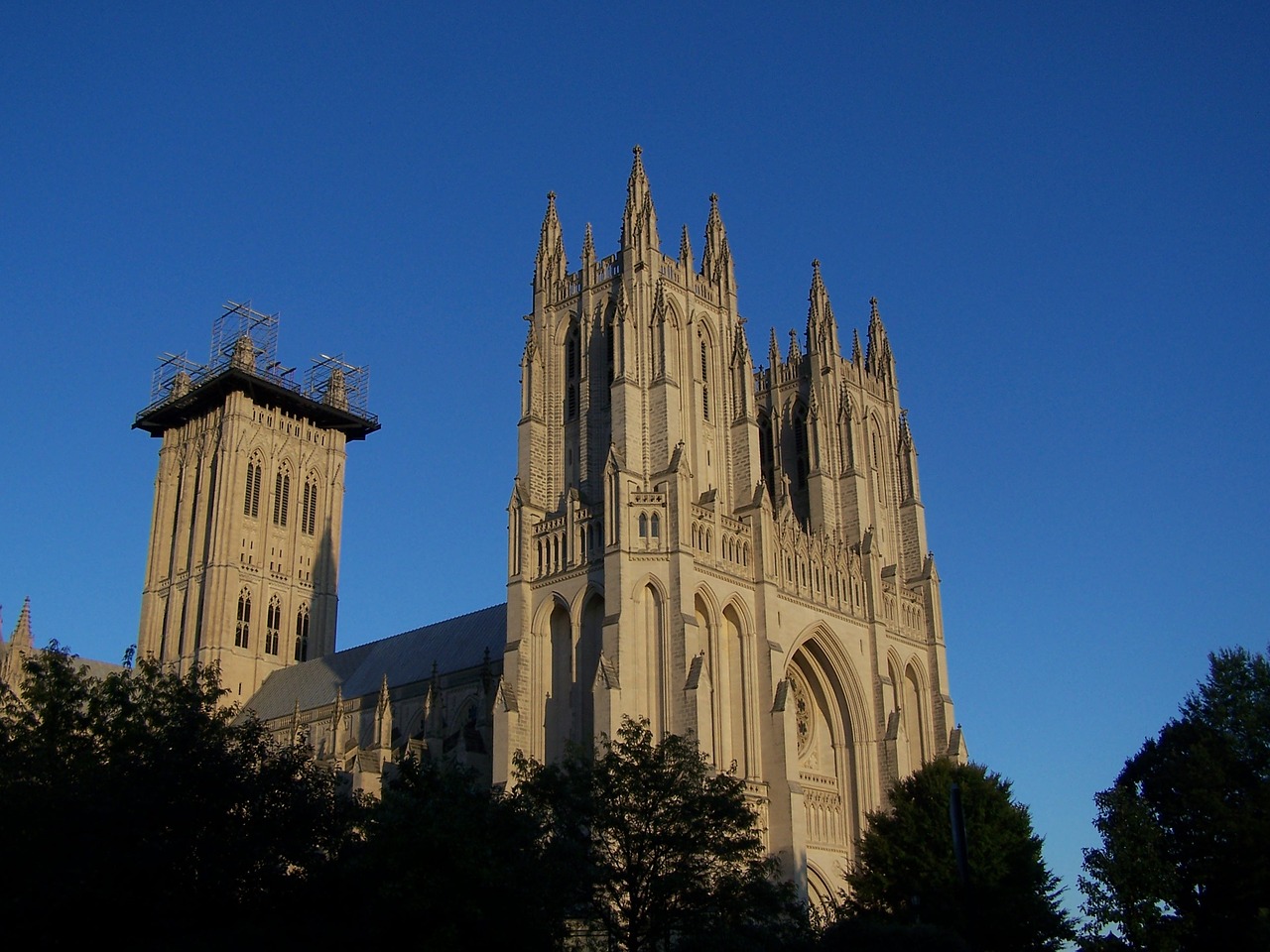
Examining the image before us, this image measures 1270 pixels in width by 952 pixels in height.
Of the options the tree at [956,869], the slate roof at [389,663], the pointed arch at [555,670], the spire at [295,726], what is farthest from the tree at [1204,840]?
the spire at [295,726]

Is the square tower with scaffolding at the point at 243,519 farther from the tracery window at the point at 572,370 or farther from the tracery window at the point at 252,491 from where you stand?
the tracery window at the point at 572,370

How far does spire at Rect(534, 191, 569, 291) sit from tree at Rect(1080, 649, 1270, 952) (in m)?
27.9

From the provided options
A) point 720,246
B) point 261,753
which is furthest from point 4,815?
point 720,246

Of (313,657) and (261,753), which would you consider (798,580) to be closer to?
(261,753)

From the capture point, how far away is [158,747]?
1220 inches

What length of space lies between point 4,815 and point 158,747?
11.0 ft

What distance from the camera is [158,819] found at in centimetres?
2972

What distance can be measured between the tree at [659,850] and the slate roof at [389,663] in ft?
76.2

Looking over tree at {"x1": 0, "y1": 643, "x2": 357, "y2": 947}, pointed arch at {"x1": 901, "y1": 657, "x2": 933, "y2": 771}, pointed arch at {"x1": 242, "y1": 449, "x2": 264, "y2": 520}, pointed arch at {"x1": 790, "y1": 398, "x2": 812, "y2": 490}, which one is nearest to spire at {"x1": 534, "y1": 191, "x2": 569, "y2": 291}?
pointed arch at {"x1": 790, "y1": 398, "x2": 812, "y2": 490}

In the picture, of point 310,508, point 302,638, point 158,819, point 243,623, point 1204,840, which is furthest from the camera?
point 310,508

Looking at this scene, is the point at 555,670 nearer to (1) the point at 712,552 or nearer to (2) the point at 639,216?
(1) the point at 712,552

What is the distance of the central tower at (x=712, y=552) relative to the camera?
149 feet

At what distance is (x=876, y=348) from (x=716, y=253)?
12323 millimetres

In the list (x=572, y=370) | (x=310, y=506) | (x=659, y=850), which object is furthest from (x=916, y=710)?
(x=310, y=506)
